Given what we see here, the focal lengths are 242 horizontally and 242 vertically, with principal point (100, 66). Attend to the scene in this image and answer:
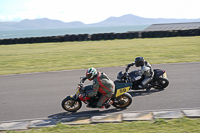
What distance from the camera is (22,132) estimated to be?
20.0 ft

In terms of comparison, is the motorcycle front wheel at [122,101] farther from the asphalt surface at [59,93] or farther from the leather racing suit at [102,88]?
the leather racing suit at [102,88]

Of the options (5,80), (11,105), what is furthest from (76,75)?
(11,105)

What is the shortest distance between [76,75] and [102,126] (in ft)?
21.5

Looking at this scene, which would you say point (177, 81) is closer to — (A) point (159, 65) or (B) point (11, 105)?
(A) point (159, 65)

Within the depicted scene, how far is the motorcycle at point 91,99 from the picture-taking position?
24.5 feet

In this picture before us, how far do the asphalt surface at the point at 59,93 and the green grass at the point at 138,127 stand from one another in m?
1.30

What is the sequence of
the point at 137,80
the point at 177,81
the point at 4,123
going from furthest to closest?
the point at 177,81 < the point at 137,80 < the point at 4,123

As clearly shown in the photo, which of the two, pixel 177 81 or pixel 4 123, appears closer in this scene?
pixel 4 123

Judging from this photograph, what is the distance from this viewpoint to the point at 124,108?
7.69 metres

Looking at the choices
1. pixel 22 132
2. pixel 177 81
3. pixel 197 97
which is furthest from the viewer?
pixel 177 81

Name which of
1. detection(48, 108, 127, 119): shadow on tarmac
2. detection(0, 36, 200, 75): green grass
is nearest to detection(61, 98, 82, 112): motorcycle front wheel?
detection(48, 108, 127, 119): shadow on tarmac

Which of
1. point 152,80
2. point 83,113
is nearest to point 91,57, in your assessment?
point 152,80

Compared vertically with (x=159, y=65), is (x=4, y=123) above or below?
below

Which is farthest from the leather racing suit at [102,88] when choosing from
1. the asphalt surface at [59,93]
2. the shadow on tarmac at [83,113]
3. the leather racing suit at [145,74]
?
the leather racing suit at [145,74]
